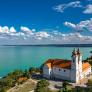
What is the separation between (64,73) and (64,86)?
22.7 ft

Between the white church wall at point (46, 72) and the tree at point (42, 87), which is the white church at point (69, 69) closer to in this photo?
the white church wall at point (46, 72)

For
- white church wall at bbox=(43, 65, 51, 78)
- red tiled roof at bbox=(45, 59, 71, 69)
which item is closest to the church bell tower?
red tiled roof at bbox=(45, 59, 71, 69)

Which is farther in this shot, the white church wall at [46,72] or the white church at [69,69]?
the white church wall at [46,72]

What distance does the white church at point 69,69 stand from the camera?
48.5m

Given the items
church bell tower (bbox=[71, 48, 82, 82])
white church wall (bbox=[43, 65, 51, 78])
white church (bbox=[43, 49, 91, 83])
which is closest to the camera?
church bell tower (bbox=[71, 48, 82, 82])

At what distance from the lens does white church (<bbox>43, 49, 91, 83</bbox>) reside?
4850 cm

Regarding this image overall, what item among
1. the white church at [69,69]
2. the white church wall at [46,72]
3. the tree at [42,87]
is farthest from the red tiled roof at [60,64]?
the tree at [42,87]

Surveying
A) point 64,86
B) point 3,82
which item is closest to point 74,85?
point 64,86

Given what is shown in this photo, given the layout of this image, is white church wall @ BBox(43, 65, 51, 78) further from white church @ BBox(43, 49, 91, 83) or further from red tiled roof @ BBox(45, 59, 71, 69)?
red tiled roof @ BBox(45, 59, 71, 69)

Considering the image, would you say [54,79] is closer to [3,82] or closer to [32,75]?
[32,75]

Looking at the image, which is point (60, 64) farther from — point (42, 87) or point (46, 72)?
point (42, 87)

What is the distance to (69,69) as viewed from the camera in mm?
49438

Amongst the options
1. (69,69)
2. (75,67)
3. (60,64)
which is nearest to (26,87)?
(60,64)

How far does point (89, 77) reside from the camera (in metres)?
52.4
